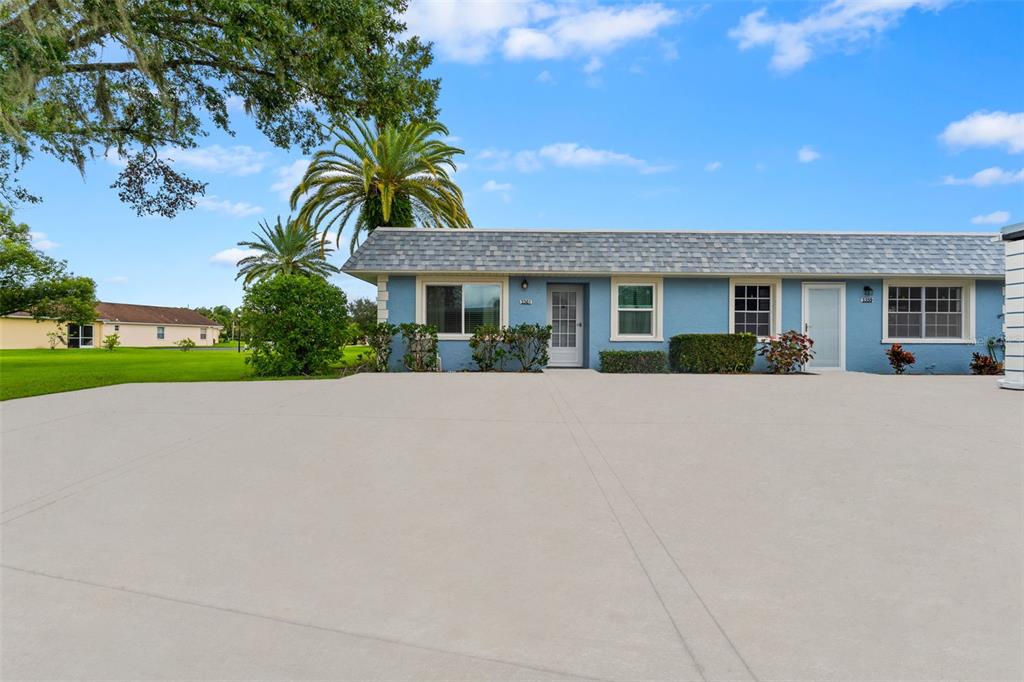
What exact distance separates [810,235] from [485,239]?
9.22 m

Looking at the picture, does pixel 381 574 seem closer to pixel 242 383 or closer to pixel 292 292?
pixel 242 383

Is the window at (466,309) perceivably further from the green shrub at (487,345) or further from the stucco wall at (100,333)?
the stucco wall at (100,333)

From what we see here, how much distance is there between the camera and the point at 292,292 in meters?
13.1

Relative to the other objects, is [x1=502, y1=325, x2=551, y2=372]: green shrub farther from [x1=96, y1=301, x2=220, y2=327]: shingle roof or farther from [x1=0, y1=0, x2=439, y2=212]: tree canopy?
[x1=96, y1=301, x2=220, y2=327]: shingle roof

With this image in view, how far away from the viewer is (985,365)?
47.7 feet

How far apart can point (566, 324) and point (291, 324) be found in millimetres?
7392

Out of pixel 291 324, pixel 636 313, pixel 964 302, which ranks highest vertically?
pixel 964 302

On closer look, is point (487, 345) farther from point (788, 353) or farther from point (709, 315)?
point (788, 353)

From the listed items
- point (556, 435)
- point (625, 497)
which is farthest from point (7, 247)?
point (625, 497)

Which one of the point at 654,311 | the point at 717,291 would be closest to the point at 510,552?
the point at 654,311

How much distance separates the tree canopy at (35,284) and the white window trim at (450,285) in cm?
2171

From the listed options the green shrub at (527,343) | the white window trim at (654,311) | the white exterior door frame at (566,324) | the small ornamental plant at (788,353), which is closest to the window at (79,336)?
the green shrub at (527,343)

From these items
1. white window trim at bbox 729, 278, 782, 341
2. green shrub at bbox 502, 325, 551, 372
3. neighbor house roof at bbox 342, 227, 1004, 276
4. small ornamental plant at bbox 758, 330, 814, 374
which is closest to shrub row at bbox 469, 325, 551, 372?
green shrub at bbox 502, 325, 551, 372

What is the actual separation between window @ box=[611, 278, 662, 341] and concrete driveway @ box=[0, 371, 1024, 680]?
8.50 metres
